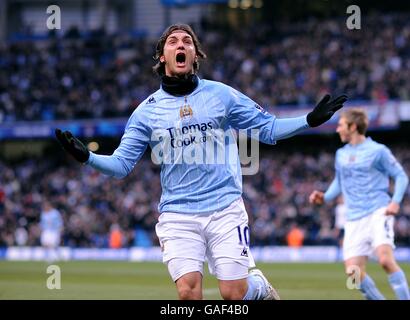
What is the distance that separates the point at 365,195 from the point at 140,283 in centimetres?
714

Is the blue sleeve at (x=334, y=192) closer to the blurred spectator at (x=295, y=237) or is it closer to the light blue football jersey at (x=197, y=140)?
the light blue football jersey at (x=197, y=140)

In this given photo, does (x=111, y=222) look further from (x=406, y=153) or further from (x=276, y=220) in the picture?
(x=406, y=153)

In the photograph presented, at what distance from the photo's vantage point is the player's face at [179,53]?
23.4 ft

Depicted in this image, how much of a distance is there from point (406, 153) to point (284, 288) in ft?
59.3

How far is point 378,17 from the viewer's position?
35094mm

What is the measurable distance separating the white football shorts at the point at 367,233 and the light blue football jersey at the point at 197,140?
3.74 metres

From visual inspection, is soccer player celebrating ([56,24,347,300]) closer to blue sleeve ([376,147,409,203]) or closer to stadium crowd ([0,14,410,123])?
blue sleeve ([376,147,409,203])

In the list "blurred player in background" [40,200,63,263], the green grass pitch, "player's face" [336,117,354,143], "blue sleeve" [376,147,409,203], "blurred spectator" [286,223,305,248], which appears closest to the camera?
"blue sleeve" [376,147,409,203]

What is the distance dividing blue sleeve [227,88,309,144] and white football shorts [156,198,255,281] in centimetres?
63

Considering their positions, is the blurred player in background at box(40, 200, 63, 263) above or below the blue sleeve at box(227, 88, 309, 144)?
above

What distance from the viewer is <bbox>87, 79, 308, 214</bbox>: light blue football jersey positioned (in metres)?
6.98

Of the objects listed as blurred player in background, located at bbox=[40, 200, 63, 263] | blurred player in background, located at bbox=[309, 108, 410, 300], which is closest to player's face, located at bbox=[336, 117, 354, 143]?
blurred player in background, located at bbox=[309, 108, 410, 300]

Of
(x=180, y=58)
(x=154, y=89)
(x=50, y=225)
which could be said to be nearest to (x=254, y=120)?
(x=180, y=58)

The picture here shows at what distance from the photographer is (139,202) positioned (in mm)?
32969
